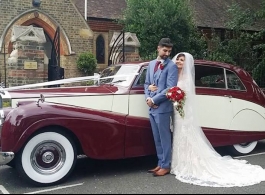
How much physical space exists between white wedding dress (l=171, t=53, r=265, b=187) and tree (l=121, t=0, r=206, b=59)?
31.2 feet

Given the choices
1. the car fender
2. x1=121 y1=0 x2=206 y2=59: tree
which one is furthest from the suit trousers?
x1=121 y1=0 x2=206 y2=59: tree

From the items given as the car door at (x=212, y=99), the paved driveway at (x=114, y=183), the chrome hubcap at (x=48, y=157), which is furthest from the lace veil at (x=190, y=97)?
the chrome hubcap at (x=48, y=157)

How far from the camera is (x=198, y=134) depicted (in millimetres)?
5855

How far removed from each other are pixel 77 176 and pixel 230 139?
2808mm

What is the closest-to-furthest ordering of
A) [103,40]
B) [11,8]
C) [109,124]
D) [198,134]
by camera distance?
[109,124]
[198,134]
[11,8]
[103,40]

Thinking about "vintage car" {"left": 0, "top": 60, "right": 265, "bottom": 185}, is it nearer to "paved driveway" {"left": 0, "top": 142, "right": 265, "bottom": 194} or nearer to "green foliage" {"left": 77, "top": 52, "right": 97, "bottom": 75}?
"paved driveway" {"left": 0, "top": 142, "right": 265, "bottom": 194}

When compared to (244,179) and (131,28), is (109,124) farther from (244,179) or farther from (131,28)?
(131,28)

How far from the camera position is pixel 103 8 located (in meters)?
21.0

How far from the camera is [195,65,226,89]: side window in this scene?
259 inches

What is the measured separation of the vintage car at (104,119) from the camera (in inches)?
197

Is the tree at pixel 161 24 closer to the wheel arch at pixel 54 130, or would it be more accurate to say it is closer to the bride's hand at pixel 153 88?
the bride's hand at pixel 153 88

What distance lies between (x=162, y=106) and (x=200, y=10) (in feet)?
67.3

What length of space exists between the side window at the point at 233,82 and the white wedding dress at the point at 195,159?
1.24 m

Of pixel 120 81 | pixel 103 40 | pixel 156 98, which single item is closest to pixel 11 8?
pixel 103 40
